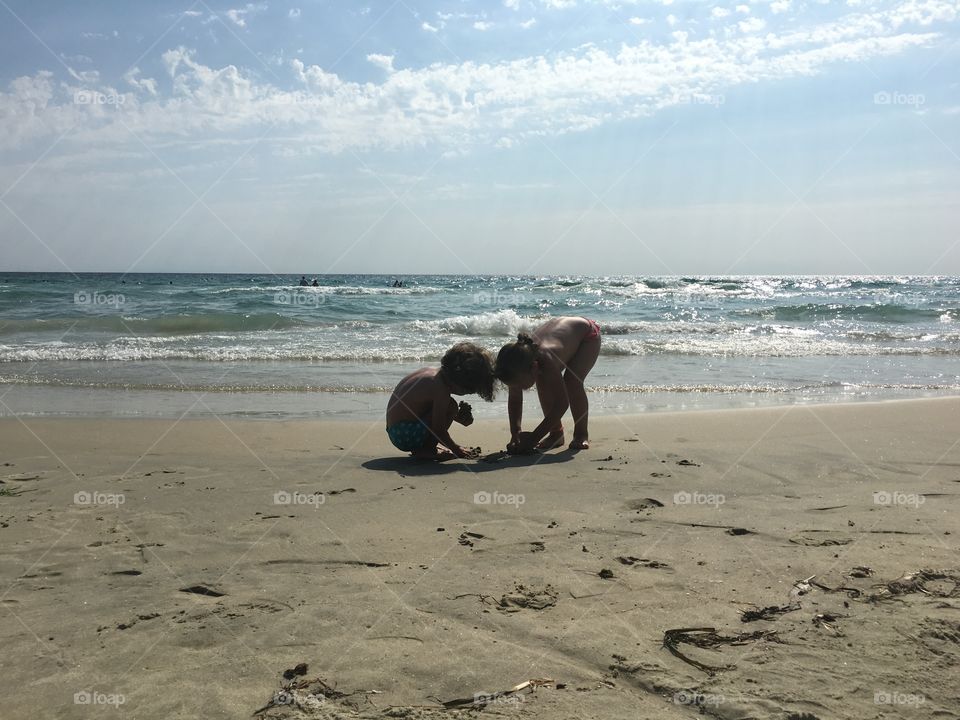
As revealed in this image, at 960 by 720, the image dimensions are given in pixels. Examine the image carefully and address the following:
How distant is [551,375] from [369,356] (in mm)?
6921

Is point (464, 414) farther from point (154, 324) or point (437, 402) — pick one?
point (154, 324)

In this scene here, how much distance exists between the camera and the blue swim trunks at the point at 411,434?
5559 mm

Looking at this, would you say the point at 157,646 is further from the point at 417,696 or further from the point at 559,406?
the point at 559,406

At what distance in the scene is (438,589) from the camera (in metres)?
2.90

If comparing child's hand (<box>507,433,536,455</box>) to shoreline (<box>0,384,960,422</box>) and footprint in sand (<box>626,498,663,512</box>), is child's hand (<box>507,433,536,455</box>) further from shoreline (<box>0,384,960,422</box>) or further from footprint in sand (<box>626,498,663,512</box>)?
shoreline (<box>0,384,960,422</box>)

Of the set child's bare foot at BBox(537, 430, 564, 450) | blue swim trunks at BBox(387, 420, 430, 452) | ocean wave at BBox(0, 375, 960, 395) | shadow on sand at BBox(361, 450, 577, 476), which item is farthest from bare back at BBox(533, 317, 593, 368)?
ocean wave at BBox(0, 375, 960, 395)

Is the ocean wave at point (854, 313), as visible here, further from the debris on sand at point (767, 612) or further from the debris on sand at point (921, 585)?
the debris on sand at point (767, 612)

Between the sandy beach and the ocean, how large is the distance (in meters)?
3.11

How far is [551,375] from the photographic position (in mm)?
6000

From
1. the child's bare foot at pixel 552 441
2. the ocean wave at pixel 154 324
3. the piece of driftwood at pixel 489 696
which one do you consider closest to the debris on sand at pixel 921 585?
the piece of driftwood at pixel 489 696

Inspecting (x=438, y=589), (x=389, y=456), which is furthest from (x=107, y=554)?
(x=389, y=456)

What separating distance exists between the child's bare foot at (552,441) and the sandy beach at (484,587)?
29.1 inches

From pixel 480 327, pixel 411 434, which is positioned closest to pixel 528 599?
pixel 411 434

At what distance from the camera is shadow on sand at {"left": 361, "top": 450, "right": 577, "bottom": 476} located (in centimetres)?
513
